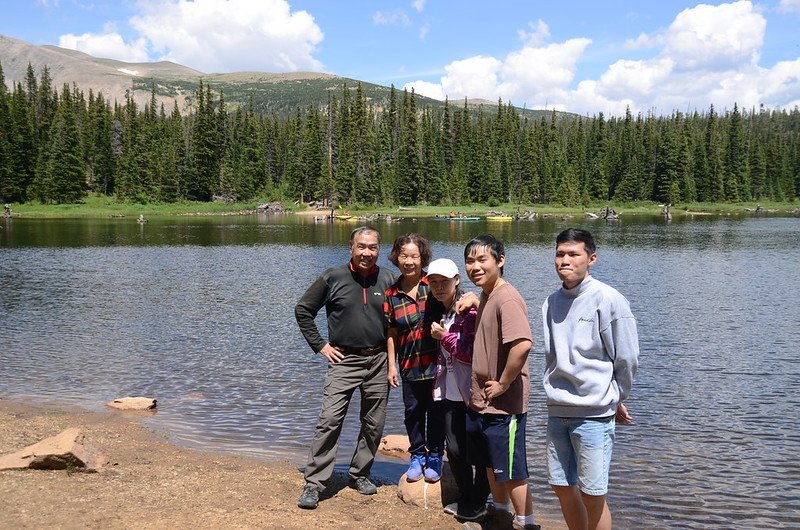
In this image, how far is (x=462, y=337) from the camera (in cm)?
602

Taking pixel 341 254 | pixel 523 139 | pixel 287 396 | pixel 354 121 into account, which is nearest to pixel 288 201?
pixel 354 121

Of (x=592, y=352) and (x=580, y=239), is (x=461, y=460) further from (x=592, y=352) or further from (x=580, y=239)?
(x=580, y=239)

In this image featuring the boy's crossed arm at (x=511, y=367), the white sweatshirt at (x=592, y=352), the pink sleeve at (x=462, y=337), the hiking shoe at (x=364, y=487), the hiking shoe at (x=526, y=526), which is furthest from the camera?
the hiking shoe at (x=364, y=487)

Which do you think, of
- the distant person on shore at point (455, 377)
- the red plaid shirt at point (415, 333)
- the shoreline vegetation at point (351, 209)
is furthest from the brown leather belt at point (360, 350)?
the shoreline vegetation at point (351, 209)

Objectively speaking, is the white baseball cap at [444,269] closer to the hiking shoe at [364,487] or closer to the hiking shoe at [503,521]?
the hiking shoe at [503,521]

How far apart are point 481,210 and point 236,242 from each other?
185 feet

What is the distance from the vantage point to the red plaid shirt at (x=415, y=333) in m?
6.54

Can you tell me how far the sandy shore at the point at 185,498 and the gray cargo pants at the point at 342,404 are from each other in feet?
1.26

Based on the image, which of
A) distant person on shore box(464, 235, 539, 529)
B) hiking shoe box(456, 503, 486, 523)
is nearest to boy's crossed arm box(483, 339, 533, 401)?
distant person on shore box(464, 235, 539, 529)

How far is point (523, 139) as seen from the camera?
419 ft

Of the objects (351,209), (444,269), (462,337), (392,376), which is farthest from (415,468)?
(351,209)

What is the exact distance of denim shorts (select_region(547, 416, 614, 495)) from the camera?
481 centimetres

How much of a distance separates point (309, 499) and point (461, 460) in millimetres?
1541

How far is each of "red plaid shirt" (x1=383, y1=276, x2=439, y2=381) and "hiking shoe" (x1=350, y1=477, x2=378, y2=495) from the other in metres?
1.32
